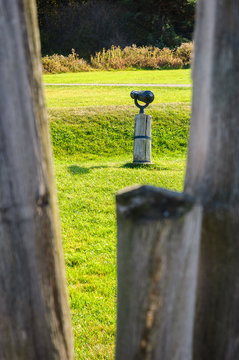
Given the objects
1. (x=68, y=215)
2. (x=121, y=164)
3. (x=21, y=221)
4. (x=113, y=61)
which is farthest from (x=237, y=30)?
(x=113, y=61)

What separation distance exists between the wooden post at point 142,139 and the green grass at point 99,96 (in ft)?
12.0

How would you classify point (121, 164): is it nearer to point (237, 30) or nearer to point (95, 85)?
point (237, 30)

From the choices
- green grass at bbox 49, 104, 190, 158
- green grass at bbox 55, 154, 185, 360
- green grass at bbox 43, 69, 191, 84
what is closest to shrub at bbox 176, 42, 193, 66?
green grass at bbox 43, 69, 191, 84

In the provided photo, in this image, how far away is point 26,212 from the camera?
960mm

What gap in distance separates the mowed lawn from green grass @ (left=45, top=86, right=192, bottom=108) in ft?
0.10

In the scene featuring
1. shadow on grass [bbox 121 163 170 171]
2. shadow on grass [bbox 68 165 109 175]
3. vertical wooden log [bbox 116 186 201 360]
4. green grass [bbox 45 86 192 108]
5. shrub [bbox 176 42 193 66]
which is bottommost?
shadow on grass [bbox 121 163 170 171]

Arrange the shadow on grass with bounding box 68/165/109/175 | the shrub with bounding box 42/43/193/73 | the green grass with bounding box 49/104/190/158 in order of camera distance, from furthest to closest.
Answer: the shrub with bounding box 42/43/193/73, the green grass with bounding box 49/104/190/158, the shadow on grass with bounding box 68/165/109/175

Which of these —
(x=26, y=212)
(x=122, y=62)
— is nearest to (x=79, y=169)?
(x=26, y=212)

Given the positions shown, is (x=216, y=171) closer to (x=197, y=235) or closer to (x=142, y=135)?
(x=197, y=235)

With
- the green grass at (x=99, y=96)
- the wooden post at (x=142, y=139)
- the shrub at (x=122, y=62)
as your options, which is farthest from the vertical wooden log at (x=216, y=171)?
the shrub at (x=122, y=62)

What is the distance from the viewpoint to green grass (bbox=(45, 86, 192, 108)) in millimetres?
11438

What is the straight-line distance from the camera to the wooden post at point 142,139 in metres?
7.37

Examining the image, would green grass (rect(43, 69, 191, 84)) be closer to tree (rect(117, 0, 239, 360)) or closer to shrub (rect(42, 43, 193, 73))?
shrub (rect(42, 43, 193, 73))

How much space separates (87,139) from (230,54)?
26.2ft
